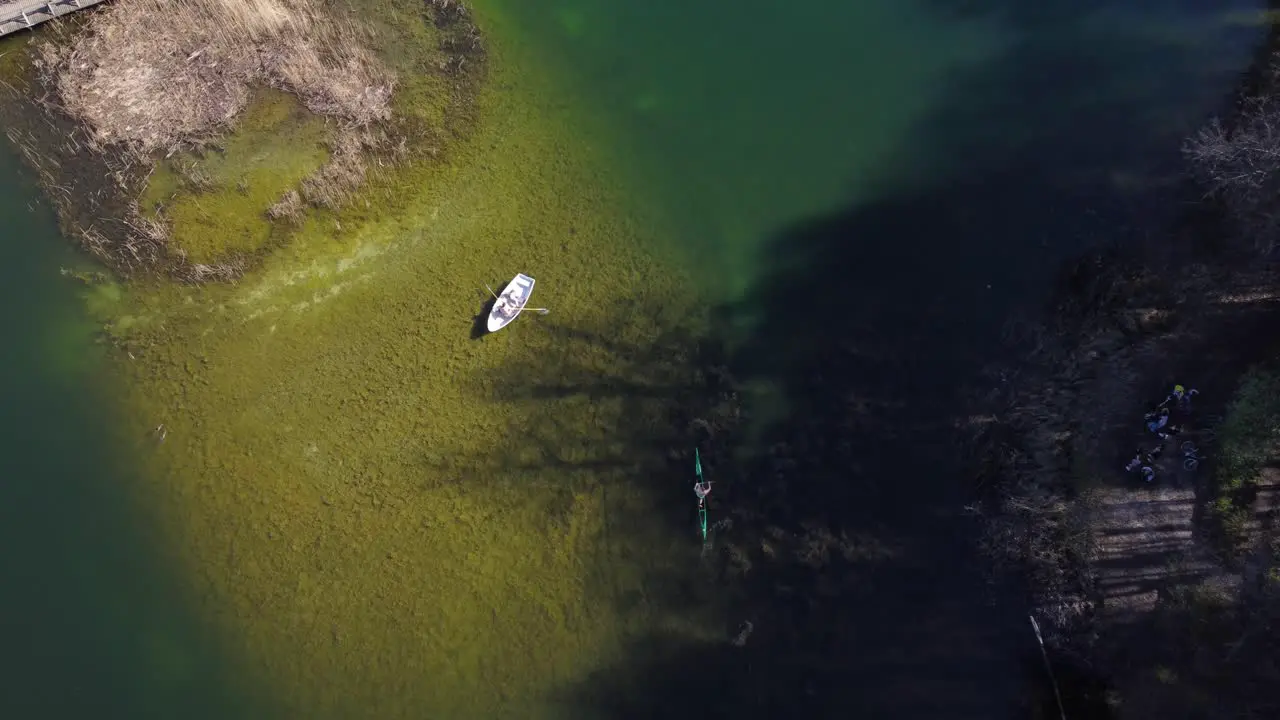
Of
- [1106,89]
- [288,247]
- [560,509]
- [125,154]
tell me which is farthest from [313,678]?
[1106,89]

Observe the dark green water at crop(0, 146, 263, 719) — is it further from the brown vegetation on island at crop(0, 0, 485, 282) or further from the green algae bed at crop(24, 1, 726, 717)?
the brown vegetation on island at crop(0, 0, 485, 282)

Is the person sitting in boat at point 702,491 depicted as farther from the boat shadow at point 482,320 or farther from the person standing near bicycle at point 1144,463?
the person standing near bicycle at point 1144,463

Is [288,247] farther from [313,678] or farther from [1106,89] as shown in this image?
[1106,89]

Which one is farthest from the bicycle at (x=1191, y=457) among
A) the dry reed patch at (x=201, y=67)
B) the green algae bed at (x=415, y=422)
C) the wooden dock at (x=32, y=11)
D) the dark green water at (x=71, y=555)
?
the wooden dock at (x=32, y=11)

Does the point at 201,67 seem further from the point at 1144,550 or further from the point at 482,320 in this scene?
the point at 1144,550

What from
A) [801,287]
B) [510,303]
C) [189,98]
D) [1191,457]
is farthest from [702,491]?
[189,98]

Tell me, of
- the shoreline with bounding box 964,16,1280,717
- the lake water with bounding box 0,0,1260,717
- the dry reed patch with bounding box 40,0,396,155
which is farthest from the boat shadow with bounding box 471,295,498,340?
the shoreline with bounding box 964,16,1280,717
